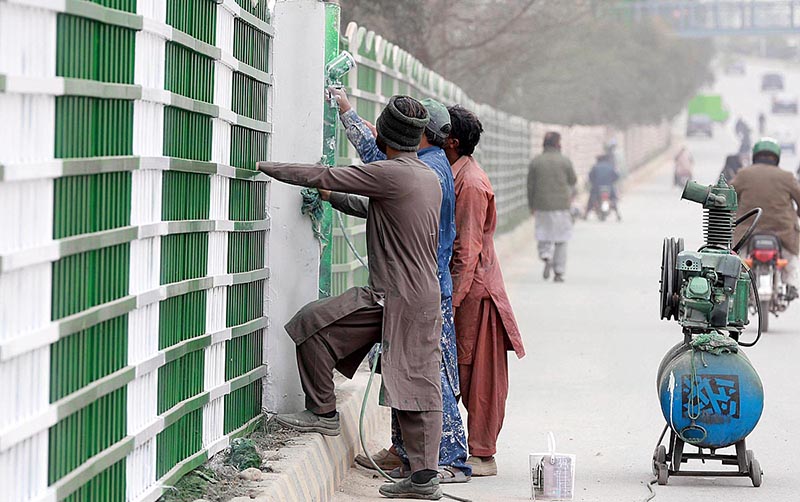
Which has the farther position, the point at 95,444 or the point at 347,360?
the point at 347,360

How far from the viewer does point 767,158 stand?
13.6 meters

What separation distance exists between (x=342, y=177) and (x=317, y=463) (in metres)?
1.38

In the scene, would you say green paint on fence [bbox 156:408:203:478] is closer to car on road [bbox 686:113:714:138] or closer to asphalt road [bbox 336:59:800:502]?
asphalt road [bbox 336:59:800:502]

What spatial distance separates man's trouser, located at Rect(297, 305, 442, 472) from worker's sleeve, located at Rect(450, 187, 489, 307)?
76cm

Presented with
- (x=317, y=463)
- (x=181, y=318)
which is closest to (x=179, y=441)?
(x=181, y=318)

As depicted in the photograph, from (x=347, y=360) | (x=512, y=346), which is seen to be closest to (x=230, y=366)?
(x=347, y=360)

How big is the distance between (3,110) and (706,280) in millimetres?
4634

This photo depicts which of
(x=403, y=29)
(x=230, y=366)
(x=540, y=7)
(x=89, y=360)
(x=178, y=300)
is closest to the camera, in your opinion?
(x=89, y=360)

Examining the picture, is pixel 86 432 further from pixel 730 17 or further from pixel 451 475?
pixel 730 17

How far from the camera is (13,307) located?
3730mm

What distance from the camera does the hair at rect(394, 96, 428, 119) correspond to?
21.3 feet

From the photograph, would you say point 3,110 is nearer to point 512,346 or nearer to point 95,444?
point 95,444

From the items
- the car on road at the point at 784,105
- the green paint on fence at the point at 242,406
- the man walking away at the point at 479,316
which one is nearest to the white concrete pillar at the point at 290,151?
the green paint on fence at the point at 242,406

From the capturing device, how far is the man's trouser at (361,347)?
6664mm
